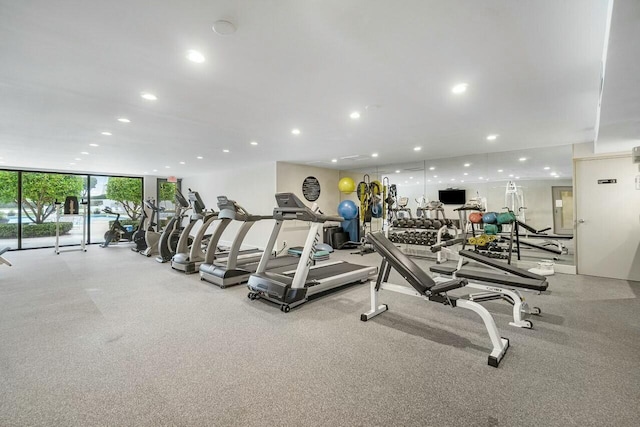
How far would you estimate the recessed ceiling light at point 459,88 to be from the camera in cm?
294

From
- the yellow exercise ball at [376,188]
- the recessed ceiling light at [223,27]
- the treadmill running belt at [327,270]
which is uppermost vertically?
the recessed ceiling light at [223,27]

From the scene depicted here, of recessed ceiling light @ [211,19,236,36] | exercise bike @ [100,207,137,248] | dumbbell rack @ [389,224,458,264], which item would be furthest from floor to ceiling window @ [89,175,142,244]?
recessed ceiling light @ [211,19,236,36]

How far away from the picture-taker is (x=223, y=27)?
6.46 feet

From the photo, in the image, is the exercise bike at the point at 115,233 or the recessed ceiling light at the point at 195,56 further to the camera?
the exercise bike at the point at 115,233

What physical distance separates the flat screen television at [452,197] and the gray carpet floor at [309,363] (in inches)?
142

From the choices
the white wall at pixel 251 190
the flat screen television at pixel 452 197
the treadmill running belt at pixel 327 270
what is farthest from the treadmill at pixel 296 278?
the flat screen television at pixel 452 197

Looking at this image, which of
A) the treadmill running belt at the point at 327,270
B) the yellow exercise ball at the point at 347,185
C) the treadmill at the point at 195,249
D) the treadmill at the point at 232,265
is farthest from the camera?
the yellow exercise ball at the point at 347,185

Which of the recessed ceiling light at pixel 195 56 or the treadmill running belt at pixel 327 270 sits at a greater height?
the recessed ceiling light at pixel 195 56

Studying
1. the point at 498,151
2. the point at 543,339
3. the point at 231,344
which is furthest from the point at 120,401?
the point at 498,151

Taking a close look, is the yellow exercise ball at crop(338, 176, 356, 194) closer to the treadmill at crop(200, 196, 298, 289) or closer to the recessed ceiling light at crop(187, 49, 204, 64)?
the treadmill at crop(200, 196, 298, 289)

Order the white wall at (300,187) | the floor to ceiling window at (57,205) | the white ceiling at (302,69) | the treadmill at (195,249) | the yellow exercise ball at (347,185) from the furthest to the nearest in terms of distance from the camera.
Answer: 1. the yellow exercise ball at (347,185)
2. the floor to ceiling window at (57,205)
3. the white wall at (300,187)
4. the treadmill at (195,249)
5. the white ceiling at (302,69)

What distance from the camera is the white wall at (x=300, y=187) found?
25.6 feet

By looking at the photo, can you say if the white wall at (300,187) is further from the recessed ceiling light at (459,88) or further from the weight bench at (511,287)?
the recessed ceiling light at (459,88)

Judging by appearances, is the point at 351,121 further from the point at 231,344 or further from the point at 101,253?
the point at 101,253
